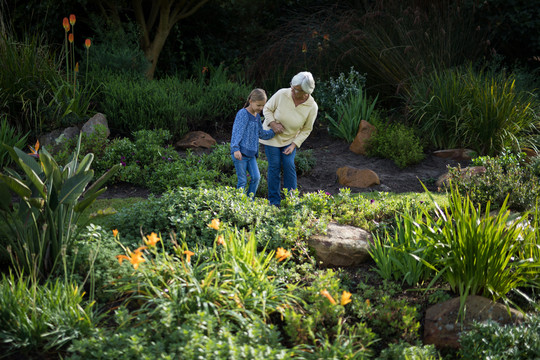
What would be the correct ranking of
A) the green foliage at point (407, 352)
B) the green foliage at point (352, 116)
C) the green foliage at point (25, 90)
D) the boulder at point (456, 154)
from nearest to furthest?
the green foliage at point (407, 352)
the green foliage at point (25, 90)
the boulder at point (456, 154)
the green foliage at point (352, 116)

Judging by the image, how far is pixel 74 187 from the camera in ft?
11.6

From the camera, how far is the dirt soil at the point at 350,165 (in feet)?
22.1

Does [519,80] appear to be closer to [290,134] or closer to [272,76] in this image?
[272,76]

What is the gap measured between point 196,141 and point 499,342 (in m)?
5.55

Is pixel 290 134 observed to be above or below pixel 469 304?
above

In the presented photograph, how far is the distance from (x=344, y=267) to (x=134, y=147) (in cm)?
383

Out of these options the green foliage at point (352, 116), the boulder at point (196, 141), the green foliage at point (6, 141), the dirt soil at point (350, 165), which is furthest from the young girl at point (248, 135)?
the green foliage at point (352, 116)

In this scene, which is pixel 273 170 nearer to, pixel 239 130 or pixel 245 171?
pixel 245 171

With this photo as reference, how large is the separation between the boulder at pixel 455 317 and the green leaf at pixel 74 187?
248cm

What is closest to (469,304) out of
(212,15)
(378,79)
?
(378,79)

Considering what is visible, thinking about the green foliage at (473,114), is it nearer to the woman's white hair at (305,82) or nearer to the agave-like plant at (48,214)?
the woman's white hair at (305,82)

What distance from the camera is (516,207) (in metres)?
5.32

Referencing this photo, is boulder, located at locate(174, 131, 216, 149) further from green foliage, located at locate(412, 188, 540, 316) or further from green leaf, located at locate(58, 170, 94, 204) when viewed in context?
green foliage, located at locate(412, 188, 540, 316)

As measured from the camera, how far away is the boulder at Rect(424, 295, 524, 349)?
11.6 ft
